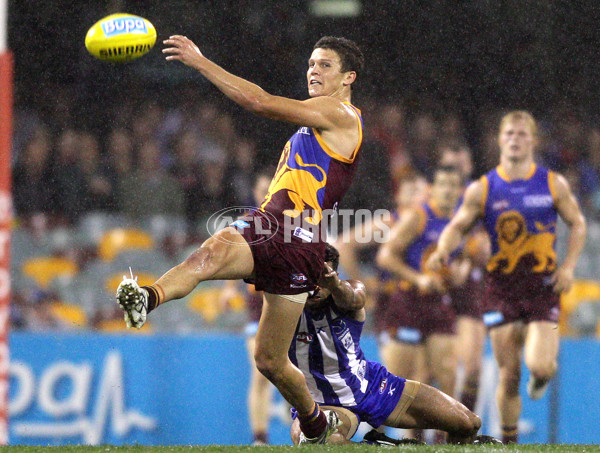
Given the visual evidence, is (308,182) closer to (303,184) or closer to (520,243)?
(303,184)

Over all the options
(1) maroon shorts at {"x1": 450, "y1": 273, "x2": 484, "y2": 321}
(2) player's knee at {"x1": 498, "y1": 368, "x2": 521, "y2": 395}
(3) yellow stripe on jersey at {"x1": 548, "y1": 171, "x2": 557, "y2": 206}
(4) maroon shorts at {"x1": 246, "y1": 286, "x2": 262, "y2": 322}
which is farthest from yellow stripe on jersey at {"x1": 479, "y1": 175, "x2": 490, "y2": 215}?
(4) maroon shorts at {"x1": 246, "y1": 286, "x2": 262, "y2": 322}

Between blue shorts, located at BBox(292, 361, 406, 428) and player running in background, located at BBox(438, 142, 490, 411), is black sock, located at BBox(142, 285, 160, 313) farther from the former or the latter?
player running in background, located at BBox(438, 142, 490, 411)

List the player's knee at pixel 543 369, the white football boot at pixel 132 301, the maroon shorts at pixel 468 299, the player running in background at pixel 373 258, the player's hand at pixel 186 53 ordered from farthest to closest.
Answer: the maroon shorts at pixel 468 299 → the player running in background at pixel 373 258 → the player's knee at pixel 543 369 → the player's hand at pixel 186 53 → the white football boot at pixel 132 301

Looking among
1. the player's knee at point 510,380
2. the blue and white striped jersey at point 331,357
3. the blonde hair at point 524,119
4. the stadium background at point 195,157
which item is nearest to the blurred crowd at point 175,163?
the stadium background at point 195,157

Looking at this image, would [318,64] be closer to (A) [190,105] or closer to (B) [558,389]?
(B) [558,389]

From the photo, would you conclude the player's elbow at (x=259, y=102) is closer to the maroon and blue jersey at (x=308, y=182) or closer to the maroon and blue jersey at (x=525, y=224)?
the maroon and blue jersey at (x=308, y=182)

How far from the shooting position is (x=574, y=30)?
316 inches

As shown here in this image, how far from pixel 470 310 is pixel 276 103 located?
12.6 feet

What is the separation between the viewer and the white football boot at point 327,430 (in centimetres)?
468

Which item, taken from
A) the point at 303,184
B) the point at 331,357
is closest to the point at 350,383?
the point at 331,357

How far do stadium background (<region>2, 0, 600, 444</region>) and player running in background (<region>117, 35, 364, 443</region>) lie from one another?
3327 millimetres

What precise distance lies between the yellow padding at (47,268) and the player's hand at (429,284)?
3.15 meters

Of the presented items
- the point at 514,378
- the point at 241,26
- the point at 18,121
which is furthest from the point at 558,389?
the point at 18,121

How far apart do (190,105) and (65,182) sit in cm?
172
